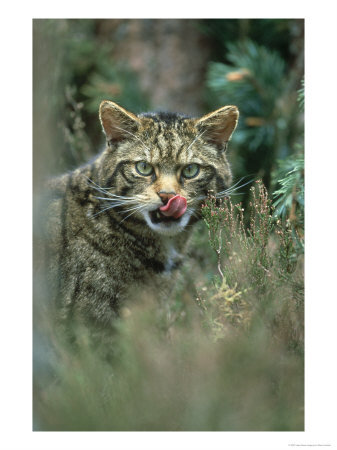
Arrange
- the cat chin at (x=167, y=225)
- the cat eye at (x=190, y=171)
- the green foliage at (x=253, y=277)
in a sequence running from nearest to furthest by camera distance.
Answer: the green foliage at (x=253, y=277) < the cat chin at (x=167, y=225) < the cat eye at (x=190, y=171)

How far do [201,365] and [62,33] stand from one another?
3228 mm

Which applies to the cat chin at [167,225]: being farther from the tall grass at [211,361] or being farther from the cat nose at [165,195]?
the tall grass at [211,361]

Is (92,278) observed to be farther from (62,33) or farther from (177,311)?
(62,33)

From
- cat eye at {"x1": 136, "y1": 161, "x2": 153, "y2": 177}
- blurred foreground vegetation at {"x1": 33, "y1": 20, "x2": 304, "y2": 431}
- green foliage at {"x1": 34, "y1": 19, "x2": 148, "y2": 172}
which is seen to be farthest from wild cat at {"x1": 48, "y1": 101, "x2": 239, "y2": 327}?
green foliage at {"x1": 34, "y1": 19, "x2": 148, "y2": 172}

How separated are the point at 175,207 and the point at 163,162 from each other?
0.30m

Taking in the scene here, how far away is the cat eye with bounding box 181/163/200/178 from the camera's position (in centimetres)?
266

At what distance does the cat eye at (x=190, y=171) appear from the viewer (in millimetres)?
2660

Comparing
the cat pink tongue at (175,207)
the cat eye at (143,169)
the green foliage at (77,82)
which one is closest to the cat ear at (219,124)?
the cat eye at (143,169)

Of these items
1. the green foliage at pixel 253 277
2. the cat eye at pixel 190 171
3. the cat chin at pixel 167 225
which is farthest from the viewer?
the cat eye at pixel 190 171

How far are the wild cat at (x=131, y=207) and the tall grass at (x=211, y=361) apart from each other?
0.17 meters

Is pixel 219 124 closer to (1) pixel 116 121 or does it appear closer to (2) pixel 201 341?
(1) pixel 116 121

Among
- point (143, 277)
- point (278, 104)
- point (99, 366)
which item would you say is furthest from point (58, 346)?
point (278, 104)

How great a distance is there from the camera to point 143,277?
271 centimetres

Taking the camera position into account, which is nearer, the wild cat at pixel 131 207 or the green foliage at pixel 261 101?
the wild cat at pixel 131 207
